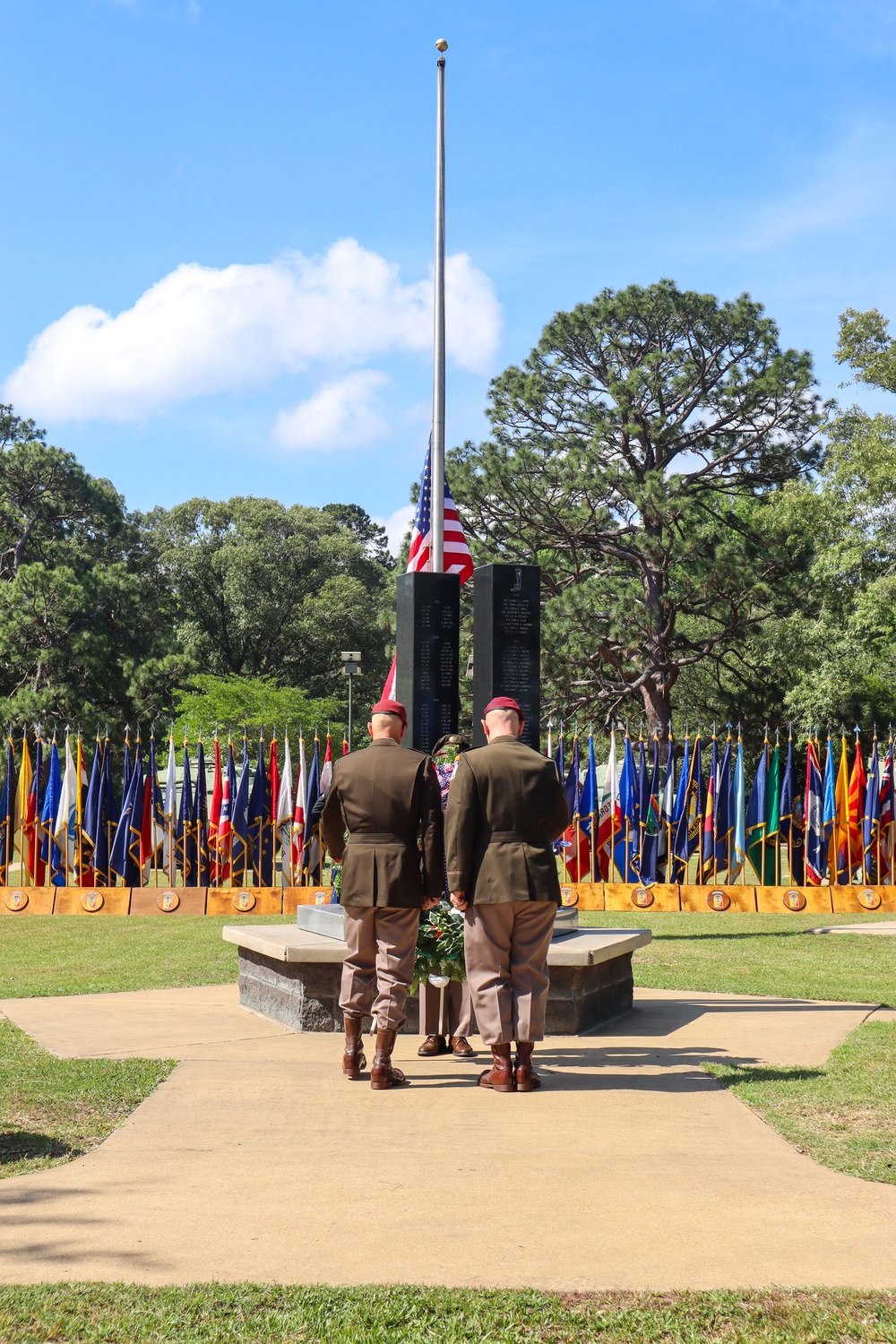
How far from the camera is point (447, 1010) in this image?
743 cm

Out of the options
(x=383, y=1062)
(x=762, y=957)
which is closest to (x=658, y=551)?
(x=762, y=957)

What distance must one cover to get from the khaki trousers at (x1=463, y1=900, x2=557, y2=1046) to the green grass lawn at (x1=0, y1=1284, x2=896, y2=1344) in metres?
2.69

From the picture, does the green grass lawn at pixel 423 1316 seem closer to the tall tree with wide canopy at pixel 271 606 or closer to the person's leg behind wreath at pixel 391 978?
the person's leg behind wreath at pixel 391 978

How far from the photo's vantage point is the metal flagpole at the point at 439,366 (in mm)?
9430

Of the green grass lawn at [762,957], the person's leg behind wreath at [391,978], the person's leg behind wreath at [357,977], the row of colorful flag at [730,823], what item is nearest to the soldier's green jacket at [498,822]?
the person's leg behind wreath at [391,978]

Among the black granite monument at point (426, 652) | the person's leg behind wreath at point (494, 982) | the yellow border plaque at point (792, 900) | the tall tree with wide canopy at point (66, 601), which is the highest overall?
the tall tree with wide canopy at point (66, 601)

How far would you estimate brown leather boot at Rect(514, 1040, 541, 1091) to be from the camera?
6.38m

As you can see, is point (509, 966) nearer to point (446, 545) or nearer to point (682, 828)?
point (446, 545)

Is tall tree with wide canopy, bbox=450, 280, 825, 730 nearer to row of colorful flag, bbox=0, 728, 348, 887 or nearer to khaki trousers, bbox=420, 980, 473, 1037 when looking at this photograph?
row of colorful flag, bbox=0, 728, 348, 887

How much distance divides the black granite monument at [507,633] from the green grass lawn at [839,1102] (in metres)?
2.95

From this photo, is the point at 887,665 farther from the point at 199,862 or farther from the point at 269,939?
the point at 269,939

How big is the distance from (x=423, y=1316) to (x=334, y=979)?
14.6 ft

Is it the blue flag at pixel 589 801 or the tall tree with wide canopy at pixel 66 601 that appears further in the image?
the tall tree with wide canopy at pixel 66 601

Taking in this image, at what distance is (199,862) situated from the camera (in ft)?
65.2
